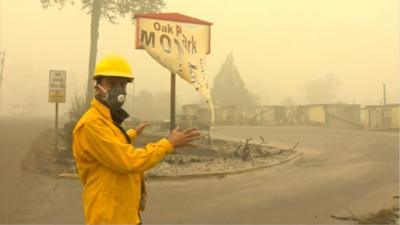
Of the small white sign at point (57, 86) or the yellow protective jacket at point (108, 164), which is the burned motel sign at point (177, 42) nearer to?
the small white sign at point (57, 86)

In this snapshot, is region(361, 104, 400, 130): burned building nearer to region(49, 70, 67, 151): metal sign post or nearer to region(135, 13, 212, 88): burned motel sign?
region(135, 13, 212, 88): burned motel sign

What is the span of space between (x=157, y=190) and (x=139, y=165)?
7.60 m

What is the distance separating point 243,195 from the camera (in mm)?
10211

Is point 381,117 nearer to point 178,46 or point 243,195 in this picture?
point 178,46

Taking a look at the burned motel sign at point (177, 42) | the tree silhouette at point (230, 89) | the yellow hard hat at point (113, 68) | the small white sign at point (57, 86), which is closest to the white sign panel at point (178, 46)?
the burned motel sign at point (177, 42)

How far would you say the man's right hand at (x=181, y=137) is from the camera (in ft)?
11.4

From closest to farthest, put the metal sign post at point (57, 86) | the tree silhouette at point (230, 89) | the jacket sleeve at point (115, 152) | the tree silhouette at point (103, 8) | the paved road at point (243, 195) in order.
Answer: the jacket sleeve at point (115, 152) < the paved road at point (243, 195) < the metal sign post at point (57, 86) < the tree silhouette at point (103, 8) < the tree silhouette at point (230, 89)

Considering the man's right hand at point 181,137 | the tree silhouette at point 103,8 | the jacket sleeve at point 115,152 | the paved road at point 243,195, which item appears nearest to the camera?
the jacket sleeve at point 115,152

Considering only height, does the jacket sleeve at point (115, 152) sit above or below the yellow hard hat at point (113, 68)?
below

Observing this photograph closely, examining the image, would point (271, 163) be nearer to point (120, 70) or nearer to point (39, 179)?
point (39, 179)

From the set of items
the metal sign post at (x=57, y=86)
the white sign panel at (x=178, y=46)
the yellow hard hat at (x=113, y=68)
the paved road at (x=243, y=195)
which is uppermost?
the white sign panel at (x=178, y=46)

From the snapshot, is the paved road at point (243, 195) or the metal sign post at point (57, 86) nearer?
the paved road at point (243, 195)

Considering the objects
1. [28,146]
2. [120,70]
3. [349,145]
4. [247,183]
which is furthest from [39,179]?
[349,145]

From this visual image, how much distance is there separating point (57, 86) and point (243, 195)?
783 cm
